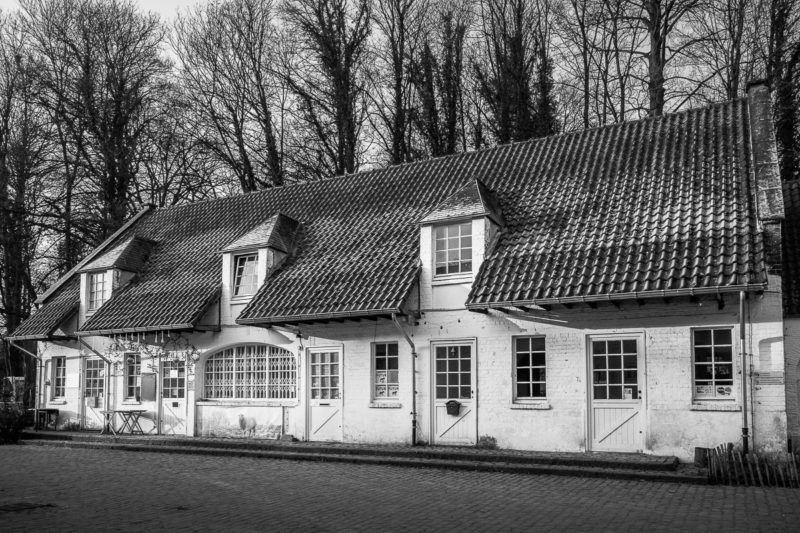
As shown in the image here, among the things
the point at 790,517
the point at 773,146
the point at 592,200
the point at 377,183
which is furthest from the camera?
the point at 377,183

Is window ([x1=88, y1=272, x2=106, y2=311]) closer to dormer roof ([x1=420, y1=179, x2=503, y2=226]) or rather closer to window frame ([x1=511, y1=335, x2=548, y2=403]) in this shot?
dormer roof ([x1=420, y1=179, x2=503, y2=226])

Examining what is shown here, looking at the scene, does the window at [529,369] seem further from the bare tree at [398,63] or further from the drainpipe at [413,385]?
the bare tree at [398,63]

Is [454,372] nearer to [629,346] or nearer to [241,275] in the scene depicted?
[629,346]

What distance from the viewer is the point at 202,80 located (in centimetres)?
3431

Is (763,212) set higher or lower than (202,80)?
lower

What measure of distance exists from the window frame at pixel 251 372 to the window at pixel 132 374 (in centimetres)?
264

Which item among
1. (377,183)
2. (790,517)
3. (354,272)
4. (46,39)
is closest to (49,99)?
(46,39)

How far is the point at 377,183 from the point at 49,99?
16.4 m

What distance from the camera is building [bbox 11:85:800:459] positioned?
1453cm

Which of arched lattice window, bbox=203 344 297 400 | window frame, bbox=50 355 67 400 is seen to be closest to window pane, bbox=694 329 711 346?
arched lattice window, bbox=203 344 297 400

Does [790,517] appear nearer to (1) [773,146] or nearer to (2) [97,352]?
(1) [773,146]

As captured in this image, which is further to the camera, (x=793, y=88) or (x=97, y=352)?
(x=793, y=88)

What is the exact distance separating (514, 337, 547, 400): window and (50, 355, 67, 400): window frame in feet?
49.9

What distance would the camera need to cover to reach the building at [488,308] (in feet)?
47.7
